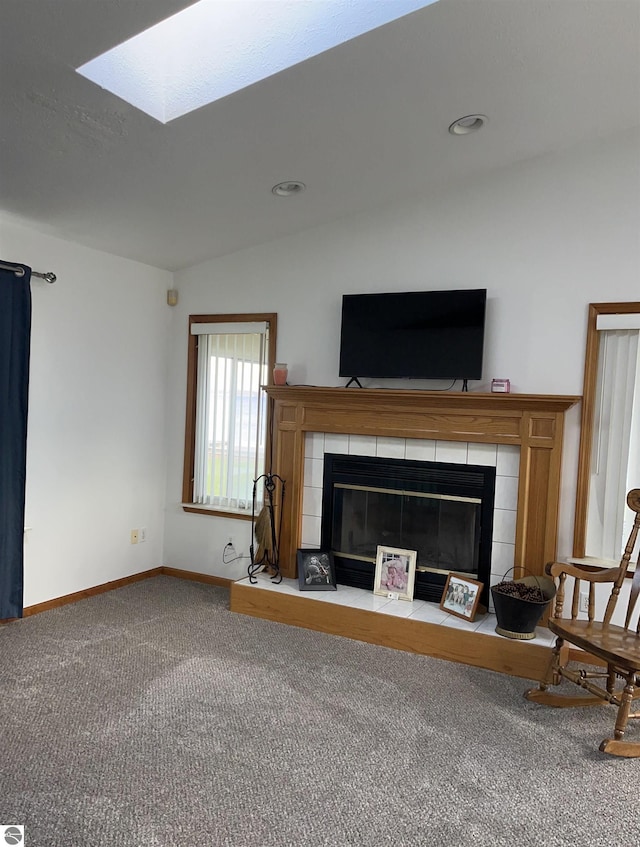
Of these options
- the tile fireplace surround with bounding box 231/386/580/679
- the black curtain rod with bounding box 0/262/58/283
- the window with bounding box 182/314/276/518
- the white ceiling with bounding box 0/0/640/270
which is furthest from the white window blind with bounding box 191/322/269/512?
the black curtain rod with bounding box 0/262/58/283

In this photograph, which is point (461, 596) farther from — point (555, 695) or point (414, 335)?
point (414, 335)

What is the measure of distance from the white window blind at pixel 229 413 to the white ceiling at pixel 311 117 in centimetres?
88

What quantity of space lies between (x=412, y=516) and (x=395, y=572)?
36cm

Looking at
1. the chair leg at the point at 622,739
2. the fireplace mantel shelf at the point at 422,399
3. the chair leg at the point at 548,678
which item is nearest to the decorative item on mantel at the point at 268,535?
the fireplace mantel shelf at the point at 422,399

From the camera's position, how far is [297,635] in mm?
3588

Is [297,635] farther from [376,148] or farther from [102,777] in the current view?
[376,148]

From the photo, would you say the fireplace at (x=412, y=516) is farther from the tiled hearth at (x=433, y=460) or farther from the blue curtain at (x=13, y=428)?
the blue curtain at (x=13, y=428)

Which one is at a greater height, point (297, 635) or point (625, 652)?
point (625, 652)

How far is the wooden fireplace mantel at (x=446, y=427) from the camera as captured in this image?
3.37 meters

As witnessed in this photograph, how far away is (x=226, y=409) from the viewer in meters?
4.54

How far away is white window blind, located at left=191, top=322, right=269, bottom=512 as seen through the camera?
4.42 m

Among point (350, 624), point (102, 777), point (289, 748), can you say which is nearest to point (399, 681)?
point (350, 624)

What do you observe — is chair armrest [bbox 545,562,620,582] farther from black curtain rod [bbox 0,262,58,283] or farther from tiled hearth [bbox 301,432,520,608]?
black curtain rod [bbox 0,262,58,283]

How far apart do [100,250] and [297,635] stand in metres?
2.81
